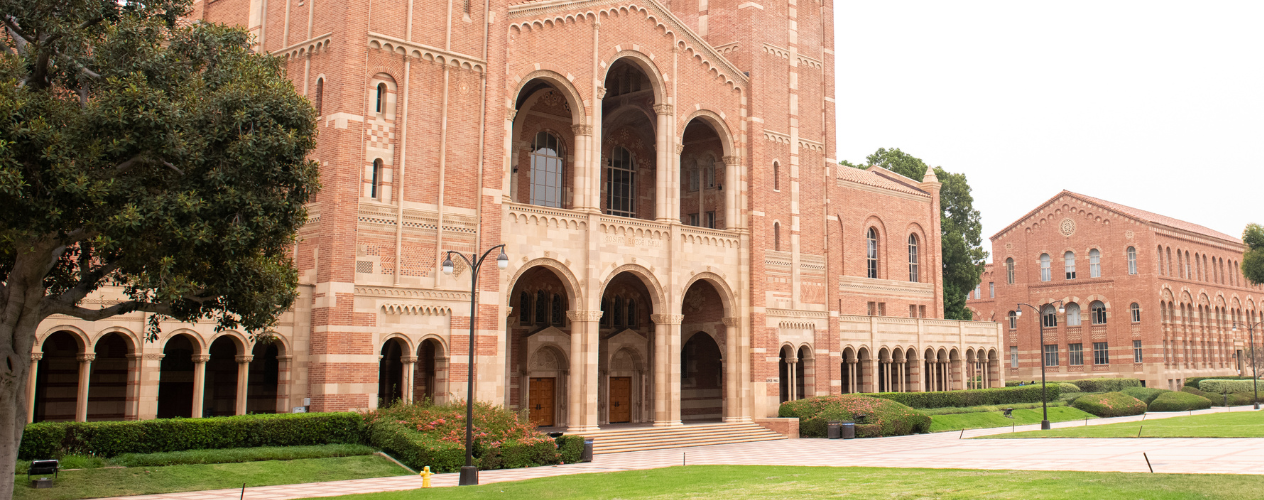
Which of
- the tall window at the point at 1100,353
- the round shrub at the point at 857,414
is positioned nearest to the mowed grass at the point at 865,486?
the round shrub at the point at 857,414

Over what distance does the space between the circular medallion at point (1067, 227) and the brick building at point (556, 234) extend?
27.8 meters

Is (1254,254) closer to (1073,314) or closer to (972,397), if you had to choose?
(1073,314)

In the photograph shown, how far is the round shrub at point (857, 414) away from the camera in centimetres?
4262

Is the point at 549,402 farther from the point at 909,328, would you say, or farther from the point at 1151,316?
the point at 1151,316

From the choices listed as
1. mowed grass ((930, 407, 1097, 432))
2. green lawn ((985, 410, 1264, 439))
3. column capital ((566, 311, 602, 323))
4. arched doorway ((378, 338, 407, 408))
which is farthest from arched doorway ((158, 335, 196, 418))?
mowed grass ((930, 407, 1097, 432))

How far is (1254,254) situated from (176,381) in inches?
3124

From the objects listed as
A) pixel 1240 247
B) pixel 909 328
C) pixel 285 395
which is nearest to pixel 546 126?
pixel 285 395

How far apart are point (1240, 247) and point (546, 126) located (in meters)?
73.3

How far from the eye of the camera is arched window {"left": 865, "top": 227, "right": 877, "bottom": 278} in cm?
5962

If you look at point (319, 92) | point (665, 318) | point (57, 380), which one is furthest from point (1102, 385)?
point (57, 380)

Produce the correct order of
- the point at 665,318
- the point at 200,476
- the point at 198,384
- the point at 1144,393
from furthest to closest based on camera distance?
1. the point at 1144,393
2. the point at 665,318
3. the point at 198,384
4. the point at 200,476

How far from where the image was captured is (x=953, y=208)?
74938mm

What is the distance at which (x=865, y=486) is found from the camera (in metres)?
21.7

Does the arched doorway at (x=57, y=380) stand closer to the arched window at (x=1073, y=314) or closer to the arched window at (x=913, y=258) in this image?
the arched window at (x=913, y=258)
